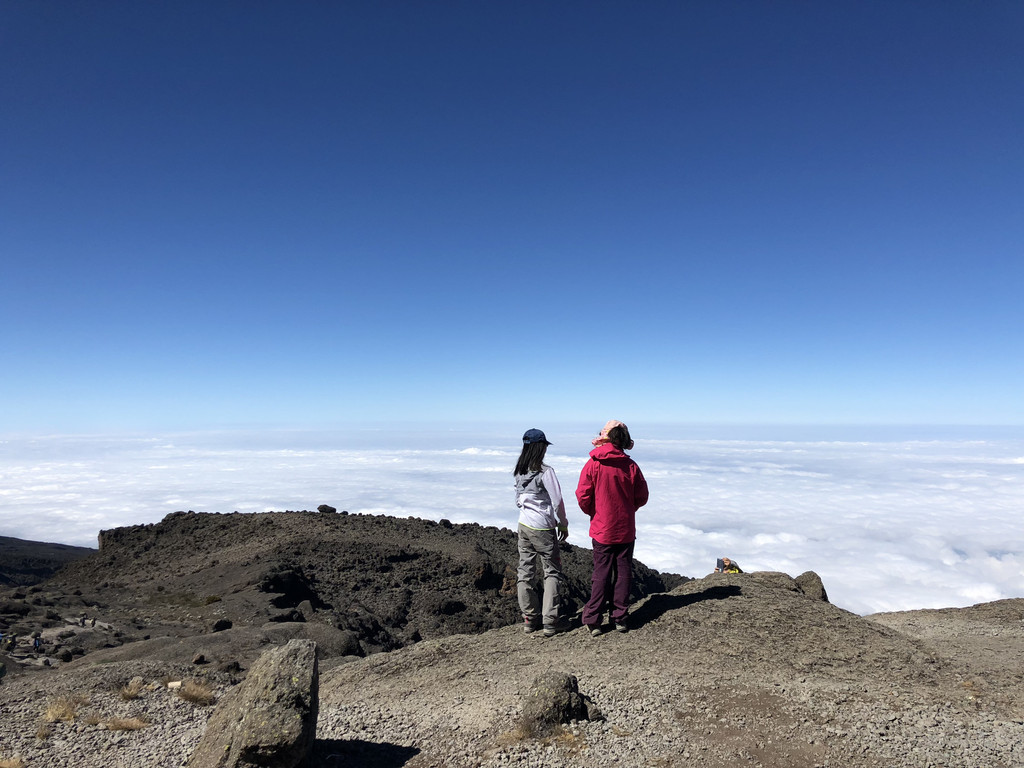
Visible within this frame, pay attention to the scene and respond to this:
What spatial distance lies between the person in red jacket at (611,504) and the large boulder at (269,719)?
3401 millimetres

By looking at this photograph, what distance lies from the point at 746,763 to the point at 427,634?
39.7 feet

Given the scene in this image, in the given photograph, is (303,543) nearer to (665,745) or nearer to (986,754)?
(665,745)

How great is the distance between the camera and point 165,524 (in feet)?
81.1

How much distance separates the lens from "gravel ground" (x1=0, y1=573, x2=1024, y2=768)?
4531mm

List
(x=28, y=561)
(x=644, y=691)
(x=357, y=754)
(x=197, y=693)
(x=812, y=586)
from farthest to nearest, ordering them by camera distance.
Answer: (x=28, y=561), (x=812, y=586), (x=197, y=693), (x=644, y=691), (x=357, y=754)

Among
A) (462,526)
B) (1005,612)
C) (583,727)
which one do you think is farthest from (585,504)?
(462,526)

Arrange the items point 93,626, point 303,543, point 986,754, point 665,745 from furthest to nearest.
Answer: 1. point 303,543
2. point 93,626
3. point 665,745
4. point 986,754

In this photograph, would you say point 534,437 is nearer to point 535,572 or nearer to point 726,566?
point 535,572

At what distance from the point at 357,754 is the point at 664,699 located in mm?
2762

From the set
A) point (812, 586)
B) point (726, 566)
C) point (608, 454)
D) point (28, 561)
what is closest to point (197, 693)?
point (608, 454)

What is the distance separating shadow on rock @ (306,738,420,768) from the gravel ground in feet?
0.05

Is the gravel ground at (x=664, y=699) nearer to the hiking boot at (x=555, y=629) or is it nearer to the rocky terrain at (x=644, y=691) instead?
the rocky terrain at (x=644, y=691)

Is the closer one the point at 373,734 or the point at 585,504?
the point at 373,734

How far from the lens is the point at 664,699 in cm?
532
